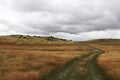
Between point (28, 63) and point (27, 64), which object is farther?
point (28, 63)

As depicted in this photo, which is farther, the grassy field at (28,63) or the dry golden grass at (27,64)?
the grassy field at (28,63)

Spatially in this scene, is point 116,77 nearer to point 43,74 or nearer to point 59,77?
point 59,77

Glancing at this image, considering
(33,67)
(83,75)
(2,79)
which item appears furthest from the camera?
(33,67)


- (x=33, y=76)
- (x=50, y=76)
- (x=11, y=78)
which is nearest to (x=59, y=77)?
(x=50, y=76)

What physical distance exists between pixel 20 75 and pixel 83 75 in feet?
30.7

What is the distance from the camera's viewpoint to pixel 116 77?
28.8 meters

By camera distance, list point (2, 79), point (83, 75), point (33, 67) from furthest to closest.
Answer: point (33, 67) → point (83, 75) → point (2, 79)

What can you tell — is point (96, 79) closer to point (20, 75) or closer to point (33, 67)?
point (20, 75)

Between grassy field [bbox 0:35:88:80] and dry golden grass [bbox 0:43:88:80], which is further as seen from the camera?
grassy field [bbox 0:35:88:80]

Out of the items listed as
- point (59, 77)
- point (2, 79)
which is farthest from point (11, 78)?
point (59, 77)

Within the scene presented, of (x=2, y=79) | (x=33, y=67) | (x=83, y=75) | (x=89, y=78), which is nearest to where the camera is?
(x=2, y=79)

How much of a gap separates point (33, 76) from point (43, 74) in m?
2.10

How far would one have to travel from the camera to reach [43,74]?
1200 inches

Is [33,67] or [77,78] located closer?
[77,78]
